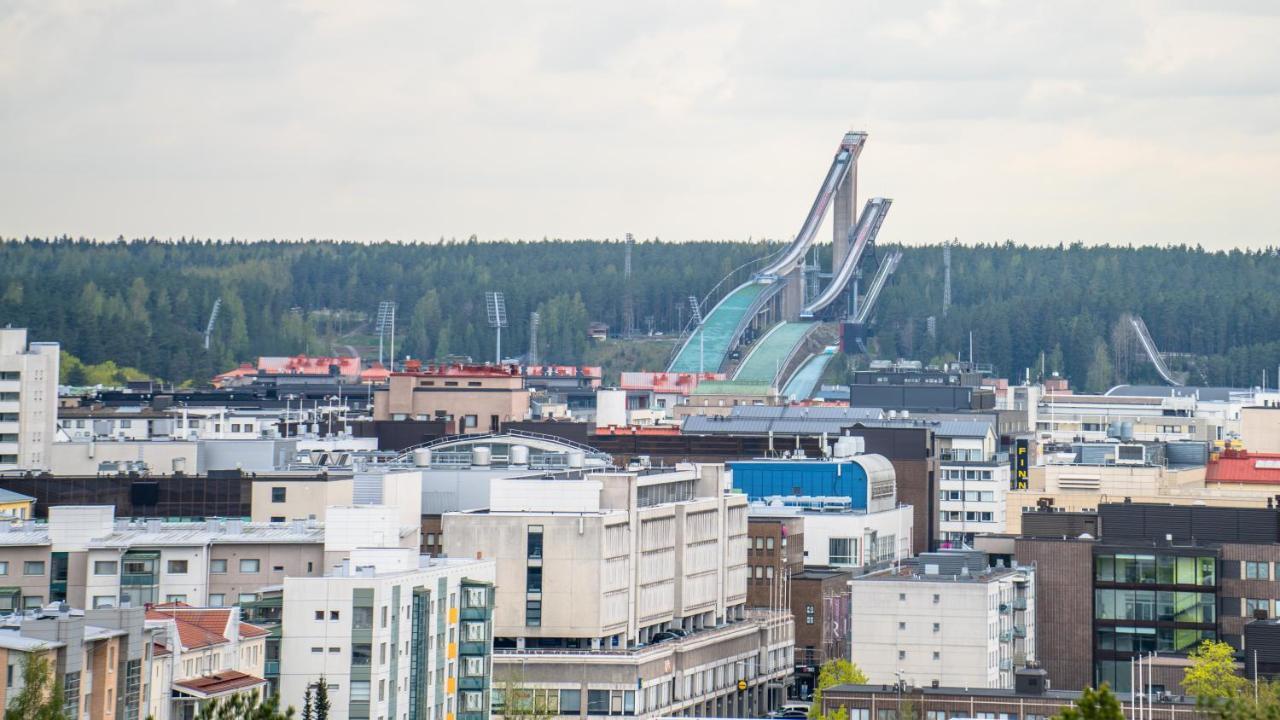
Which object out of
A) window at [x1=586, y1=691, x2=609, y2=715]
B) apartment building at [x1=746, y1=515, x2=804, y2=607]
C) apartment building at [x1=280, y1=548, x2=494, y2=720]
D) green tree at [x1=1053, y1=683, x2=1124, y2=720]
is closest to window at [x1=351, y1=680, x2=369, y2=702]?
apartment building at [x1=280, y1=548, x2=494, y2=720]

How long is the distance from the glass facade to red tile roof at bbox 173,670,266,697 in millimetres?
34785

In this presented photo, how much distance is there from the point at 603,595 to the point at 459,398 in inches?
2853

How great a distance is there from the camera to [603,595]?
8694 cm

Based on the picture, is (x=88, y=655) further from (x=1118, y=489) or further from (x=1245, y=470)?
(x=1245, y=470)

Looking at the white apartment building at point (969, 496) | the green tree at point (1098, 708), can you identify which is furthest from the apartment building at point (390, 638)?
the white apartment building at point (969, 496)

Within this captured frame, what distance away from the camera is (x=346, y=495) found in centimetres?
9225

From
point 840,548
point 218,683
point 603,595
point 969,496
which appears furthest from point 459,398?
point 218,683

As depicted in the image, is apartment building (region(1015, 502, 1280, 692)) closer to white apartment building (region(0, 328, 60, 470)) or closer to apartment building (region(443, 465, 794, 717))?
apartment building (region(443, 465, 794, 717))

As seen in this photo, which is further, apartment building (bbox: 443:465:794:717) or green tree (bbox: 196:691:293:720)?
apartment building (bbox: 443:465:794:717)

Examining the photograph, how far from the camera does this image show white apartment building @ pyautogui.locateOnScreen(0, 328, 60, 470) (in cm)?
13525

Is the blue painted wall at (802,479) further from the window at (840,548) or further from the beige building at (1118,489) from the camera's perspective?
the beige building at (1118,489)

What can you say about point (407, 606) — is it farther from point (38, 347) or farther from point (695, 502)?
point (38, 347)

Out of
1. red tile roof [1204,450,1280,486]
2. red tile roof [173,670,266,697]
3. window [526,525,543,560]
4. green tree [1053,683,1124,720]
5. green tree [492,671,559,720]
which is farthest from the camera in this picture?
red tile roof [1204,450,1280,486]

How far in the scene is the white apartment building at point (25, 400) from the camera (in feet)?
444
